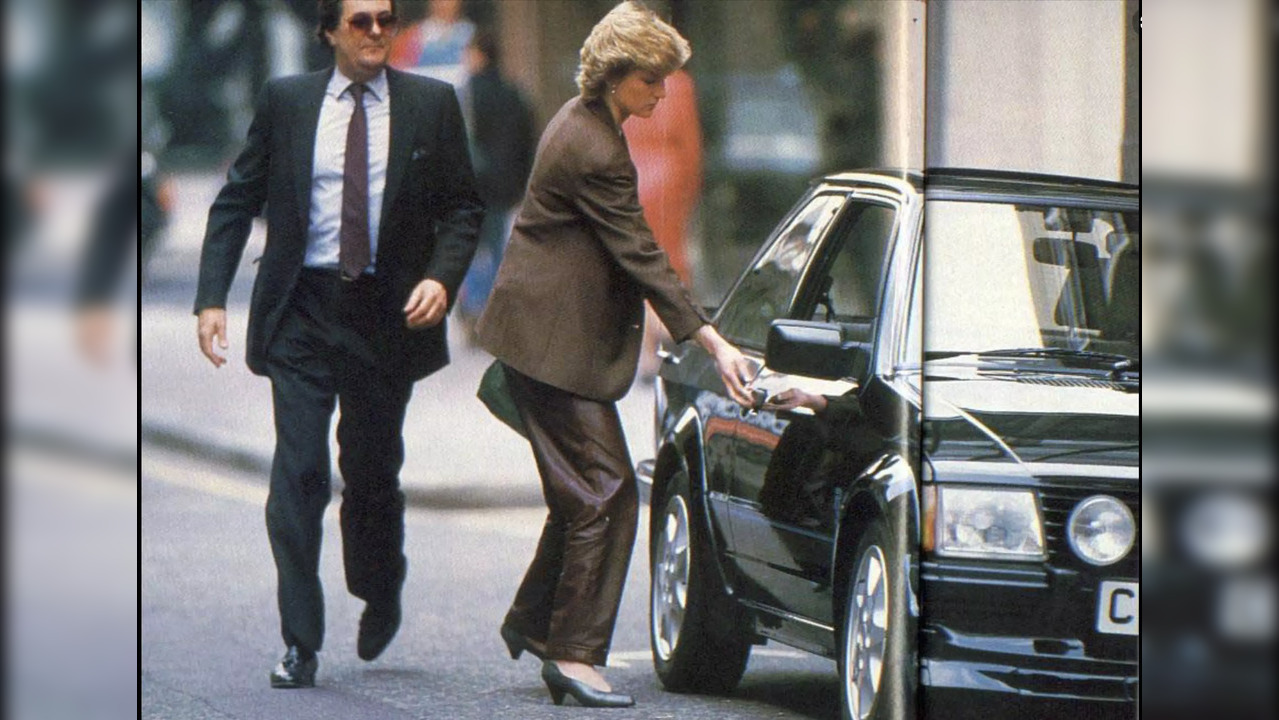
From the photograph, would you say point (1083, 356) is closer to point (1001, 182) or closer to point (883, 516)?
point (1001, 182)

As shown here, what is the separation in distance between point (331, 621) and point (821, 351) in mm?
1666

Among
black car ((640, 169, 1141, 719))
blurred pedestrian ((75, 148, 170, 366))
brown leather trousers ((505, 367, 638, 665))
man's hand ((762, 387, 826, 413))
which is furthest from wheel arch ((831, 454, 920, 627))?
blurred pedestrian ((75, 148, 170, 366))

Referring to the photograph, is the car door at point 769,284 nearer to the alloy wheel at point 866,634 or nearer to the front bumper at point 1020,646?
the alloy wheel at point 866,634

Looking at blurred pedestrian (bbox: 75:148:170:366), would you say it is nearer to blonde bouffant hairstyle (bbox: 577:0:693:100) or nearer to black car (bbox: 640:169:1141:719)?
blonde bouffant hairstyle (bbox: 577:0:693:100)

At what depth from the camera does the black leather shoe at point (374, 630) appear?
5.23 metres

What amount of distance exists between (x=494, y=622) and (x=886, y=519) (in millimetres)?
Result: 1208

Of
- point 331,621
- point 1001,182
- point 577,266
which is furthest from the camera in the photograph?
point 1001,182

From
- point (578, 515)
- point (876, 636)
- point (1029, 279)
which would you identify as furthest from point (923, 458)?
point (578, 515)

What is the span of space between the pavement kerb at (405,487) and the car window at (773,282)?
0.80 m

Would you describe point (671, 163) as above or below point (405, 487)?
above

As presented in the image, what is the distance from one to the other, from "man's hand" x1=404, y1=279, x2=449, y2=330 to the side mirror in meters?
1.02

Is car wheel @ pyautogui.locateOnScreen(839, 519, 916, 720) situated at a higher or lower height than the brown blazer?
lower

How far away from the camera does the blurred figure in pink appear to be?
16.9 ft

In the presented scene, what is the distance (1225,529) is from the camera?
5.33 m
